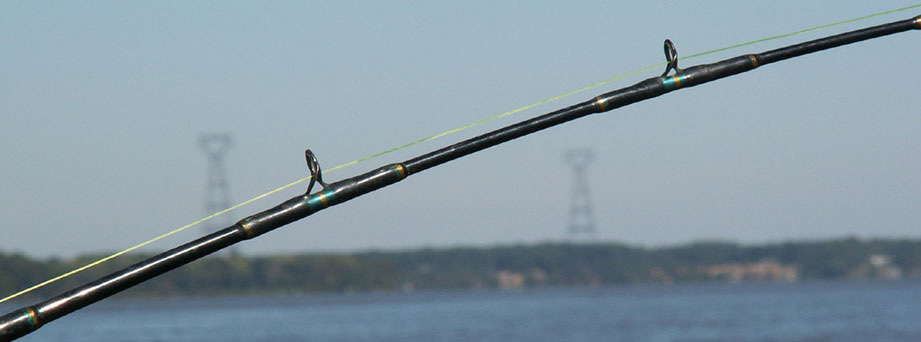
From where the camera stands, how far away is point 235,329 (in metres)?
88.2

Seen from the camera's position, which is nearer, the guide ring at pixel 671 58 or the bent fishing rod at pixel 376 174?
the bent fishing rod at pixel 376 174

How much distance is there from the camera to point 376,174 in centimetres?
540

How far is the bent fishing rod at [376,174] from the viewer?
496 cm

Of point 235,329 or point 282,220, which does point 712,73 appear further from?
point 235,329

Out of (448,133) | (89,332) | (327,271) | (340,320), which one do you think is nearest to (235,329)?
(89,332)

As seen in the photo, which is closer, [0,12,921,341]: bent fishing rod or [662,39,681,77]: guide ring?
[0,12,921,341]: bent fishing rod

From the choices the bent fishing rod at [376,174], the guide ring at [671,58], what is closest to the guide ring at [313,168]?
the bent fishing rod at [376,174]

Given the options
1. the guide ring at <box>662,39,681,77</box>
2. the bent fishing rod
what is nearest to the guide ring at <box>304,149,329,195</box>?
the bent fishing rod

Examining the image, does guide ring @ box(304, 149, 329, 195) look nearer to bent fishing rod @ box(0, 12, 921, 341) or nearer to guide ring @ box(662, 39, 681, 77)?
bent fishing rod @ box(0, 12, 921, 341)

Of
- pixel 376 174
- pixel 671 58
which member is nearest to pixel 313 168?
pixel 376 174

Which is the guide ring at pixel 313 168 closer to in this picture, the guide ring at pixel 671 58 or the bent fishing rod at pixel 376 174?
the bent fishing rod at pixel 376 174

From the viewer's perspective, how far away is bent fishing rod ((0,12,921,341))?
4.96m

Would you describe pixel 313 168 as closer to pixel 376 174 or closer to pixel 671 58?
pixel 376 174

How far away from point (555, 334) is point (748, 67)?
65330 mm
